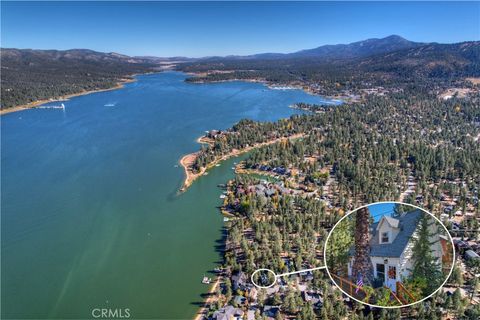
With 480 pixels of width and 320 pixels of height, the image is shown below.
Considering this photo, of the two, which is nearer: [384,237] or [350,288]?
[384,237]

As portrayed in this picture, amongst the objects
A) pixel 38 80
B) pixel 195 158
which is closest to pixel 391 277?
pixel 195 158

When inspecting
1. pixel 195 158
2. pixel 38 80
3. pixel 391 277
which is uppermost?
pixel 38 80

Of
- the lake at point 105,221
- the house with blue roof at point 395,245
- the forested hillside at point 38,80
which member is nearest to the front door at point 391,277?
the house with blue roof at point 395,245

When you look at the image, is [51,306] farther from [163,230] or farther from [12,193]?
[12,193]

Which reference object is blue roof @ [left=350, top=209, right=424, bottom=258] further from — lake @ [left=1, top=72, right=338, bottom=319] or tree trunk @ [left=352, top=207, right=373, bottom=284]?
lake @ [left=1, top=72, right=338, bottom=319]

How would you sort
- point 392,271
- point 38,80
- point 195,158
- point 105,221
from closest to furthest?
point 392,271, point 105,221, point 195,158, point 38,80

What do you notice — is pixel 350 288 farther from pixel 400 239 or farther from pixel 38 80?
pixel 38 80

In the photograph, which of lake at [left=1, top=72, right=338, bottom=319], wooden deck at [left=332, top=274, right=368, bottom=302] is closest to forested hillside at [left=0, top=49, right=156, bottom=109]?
lake at [left=1, top=72, right=338, bottom=319]

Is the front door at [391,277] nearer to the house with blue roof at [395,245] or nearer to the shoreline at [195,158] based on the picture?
the house with blue roof at [395,245]

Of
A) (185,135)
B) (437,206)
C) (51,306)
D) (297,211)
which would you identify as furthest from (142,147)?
(437,206)
